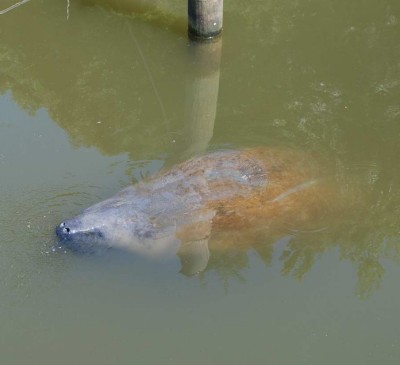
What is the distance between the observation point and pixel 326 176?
5.98m

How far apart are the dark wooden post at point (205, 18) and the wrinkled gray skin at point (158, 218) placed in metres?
3.30

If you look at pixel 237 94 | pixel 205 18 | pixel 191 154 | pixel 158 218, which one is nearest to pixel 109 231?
pixel 158 218

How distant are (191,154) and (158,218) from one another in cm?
143

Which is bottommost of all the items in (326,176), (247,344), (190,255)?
(247,344)

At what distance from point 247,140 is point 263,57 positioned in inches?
81.2

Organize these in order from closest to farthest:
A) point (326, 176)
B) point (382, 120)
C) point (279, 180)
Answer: point (279, 180) → point (326, 176) → point (382, 120)

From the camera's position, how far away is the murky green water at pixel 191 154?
4863mm

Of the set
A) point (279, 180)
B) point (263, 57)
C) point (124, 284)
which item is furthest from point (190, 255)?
point (263, 57)

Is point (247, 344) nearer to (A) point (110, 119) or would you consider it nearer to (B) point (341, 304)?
(B) point (341, 304)

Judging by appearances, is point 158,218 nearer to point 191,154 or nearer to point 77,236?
point 77,236

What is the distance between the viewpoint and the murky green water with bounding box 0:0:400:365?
486 cm

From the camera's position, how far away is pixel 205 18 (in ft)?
26.3

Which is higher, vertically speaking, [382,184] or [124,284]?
[382,184]

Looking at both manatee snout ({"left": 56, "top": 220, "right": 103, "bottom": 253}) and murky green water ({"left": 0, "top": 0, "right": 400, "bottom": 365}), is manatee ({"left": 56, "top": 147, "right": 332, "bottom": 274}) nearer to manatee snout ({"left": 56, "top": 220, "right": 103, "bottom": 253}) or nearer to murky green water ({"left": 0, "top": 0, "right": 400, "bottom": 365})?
manatee snout ({"left": 56, "top": 220, "right": 103, "bottom": 253})
